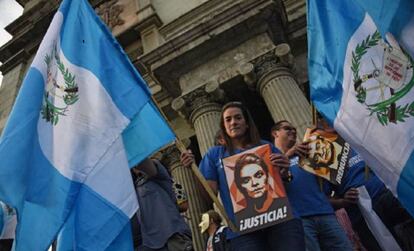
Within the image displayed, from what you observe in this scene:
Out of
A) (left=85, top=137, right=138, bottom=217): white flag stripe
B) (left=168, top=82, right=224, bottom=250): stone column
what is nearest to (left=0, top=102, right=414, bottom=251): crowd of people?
(left=85, top=137, right=138, bottom=217): white flag stripe

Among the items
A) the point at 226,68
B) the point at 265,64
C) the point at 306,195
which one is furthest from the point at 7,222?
the point at 226,68

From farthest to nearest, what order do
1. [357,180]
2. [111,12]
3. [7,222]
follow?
1. [111,12]
2. [7,222]
3. [357,180]

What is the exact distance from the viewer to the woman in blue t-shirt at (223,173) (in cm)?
282

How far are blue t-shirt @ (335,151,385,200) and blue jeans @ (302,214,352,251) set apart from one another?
2.05 ft

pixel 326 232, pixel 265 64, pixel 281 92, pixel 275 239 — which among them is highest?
pixel 265 64

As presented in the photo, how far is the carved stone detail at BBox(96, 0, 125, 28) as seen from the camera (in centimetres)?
1464

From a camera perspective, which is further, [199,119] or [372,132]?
[199,119]

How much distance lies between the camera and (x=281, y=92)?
8344mm

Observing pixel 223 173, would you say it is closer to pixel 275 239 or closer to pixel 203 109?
pixel 275 239

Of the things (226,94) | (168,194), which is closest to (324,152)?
(168,194)

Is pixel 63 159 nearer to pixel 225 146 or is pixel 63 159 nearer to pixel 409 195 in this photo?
pixel 225 146

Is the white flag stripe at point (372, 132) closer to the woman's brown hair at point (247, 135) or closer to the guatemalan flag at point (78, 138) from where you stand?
A: the woman's brown hair at point (247, 135)

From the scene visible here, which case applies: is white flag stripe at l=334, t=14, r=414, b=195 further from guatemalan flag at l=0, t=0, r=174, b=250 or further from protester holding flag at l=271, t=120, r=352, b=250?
guatemalan flag at l=0, t=0, r=174, b=250

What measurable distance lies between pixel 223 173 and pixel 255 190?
11.8 inches
